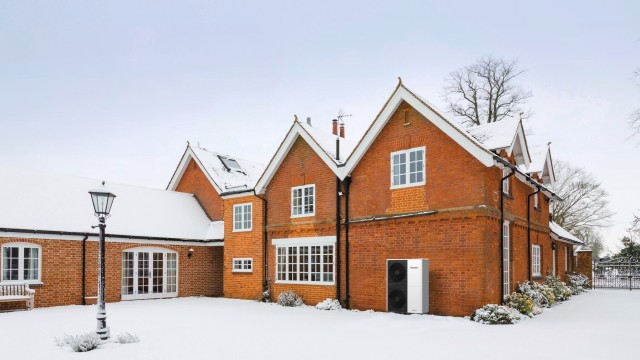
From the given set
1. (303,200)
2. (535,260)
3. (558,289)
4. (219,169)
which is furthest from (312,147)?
(558,289)

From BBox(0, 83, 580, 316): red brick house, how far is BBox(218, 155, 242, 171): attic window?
389 centimetres

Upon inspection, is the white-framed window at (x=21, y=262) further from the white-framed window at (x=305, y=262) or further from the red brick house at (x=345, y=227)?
the white-framed window at (x=305, y=262)

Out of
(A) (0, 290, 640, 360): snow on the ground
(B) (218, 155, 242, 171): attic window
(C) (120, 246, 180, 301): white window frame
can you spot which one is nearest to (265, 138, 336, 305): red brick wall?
(A) (0, 290, 640, 360): snow on the ground

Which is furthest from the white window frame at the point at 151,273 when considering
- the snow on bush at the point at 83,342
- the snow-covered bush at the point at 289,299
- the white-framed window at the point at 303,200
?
the snow on bush at the point at 83,342

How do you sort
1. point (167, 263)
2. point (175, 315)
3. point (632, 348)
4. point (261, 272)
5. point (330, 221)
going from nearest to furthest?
point (632, 348), point (175, 315), point (330, 221), point (261, 272), point (167, 263)

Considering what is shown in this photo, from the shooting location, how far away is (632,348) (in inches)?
399

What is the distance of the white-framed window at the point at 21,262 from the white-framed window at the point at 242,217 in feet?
25.8

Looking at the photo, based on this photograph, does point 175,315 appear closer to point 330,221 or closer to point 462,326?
point 330,221

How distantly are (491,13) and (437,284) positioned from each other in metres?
8.09

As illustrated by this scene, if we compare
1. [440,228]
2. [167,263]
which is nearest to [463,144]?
[440,228]

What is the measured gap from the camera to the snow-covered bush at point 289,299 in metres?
18.7

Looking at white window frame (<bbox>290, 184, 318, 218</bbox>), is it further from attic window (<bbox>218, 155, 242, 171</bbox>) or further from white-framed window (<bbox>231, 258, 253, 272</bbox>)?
attic window (<bbox>218, 155, 242, 171</bbox>)

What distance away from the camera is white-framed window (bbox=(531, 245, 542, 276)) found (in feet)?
65.8

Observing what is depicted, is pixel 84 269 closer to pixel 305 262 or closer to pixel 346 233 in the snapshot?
pixel 305 262
